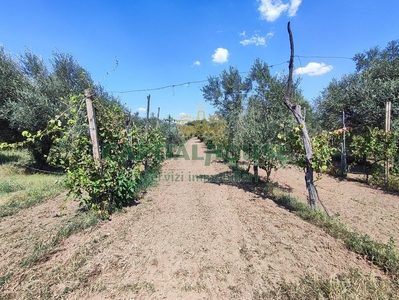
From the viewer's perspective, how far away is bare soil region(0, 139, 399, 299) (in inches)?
91.6

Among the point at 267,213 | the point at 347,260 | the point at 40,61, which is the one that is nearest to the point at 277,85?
the point at 267,213

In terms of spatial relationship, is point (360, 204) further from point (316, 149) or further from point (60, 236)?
point (60, 236)

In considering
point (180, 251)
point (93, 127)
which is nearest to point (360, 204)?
point (180, 251)

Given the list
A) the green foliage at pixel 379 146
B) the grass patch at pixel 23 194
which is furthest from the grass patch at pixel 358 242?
the grass patch at pixel 23 194

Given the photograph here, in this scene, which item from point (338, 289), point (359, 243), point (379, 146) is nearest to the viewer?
point (338, 289)

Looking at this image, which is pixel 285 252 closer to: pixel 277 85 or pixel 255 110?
pixel 255 110

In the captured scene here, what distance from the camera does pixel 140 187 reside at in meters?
6.59

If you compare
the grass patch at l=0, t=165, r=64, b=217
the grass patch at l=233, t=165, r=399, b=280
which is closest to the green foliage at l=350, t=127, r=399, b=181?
the grass patch at l=233, t=165, r=399, b=280

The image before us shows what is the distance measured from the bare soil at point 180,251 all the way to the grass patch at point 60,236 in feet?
0.31

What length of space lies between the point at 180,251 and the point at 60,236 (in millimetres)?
2201

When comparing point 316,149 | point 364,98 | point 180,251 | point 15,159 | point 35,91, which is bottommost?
point 180,251

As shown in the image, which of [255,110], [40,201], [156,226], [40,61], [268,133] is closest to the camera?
[156,226]

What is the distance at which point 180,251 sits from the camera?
10.2 ft

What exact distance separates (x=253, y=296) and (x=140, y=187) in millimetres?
5159
